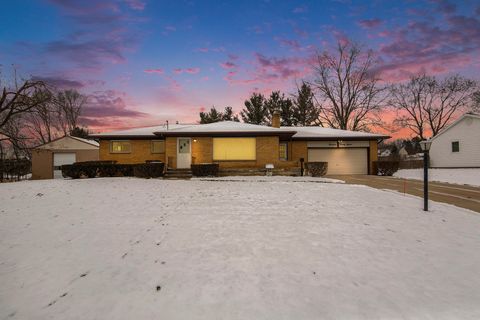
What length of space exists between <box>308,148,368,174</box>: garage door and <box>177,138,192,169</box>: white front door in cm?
986

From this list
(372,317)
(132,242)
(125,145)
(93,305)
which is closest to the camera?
(372,317)

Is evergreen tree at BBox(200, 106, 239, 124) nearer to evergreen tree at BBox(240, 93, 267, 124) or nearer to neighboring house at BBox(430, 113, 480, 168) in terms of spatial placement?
evergreen tree at BBox(240, 93, 267, 124)

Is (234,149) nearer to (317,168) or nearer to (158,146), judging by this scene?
(317,168)

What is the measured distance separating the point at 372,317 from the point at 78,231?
19.0 feet

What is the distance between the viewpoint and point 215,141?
64.0 ft

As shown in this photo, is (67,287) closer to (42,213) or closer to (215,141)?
(42,213)

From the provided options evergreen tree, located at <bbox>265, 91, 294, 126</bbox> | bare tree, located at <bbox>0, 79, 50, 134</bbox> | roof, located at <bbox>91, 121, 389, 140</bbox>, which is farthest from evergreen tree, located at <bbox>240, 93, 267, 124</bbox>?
bare tree, located at <bbox>0, 79, 50, 134</bbox>

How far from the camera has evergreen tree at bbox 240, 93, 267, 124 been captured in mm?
38938

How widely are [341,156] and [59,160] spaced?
1061 inches

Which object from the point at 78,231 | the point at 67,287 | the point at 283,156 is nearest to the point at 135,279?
the point at 67,287

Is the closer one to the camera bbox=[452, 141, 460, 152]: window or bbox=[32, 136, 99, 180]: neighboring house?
bbox=[452, 141, 460, 152]: window

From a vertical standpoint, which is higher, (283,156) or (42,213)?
(283,156)

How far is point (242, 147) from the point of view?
763 inches

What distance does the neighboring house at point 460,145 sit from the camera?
75.7ft
